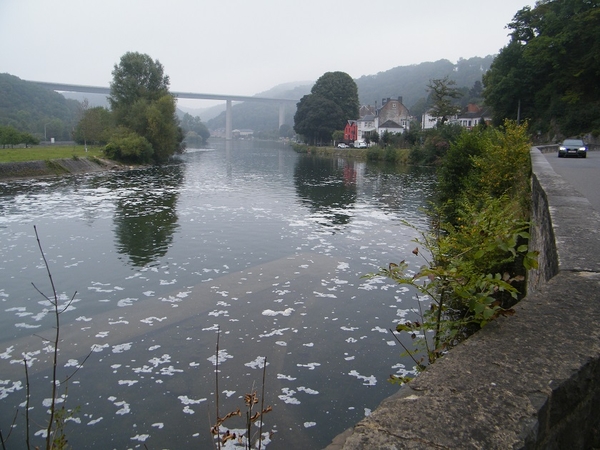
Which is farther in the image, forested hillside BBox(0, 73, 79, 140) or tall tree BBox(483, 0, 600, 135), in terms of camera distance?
forested hillside BBox(0, 73, 79, 140)

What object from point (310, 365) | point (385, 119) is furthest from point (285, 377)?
point (385, 119)

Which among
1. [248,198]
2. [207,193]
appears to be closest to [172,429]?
[248,198]

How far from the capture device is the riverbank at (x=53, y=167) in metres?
35.8

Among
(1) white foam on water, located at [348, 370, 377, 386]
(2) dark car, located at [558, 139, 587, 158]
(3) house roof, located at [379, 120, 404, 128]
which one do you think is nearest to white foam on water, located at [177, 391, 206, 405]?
(1) white foam on water, located at [348, 370, 377, 386]

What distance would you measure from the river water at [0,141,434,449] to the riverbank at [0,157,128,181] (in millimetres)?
17357

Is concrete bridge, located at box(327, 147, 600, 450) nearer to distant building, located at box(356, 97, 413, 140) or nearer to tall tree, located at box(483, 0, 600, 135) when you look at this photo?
tall tree, located at box(483, 0, 600, 135)

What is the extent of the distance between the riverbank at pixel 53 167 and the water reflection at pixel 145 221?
9.46 metres

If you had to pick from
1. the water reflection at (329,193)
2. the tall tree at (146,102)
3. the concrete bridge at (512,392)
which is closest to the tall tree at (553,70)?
the water reflection at (329,193)

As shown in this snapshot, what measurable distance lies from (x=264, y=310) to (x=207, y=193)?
796 inches

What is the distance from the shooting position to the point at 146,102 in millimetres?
57688

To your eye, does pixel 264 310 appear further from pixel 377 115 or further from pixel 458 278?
pixel 377 115

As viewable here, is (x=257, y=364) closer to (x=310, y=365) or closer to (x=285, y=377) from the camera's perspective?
(x=285, y=377)

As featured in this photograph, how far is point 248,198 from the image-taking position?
27141 mm

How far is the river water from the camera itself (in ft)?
21.4
